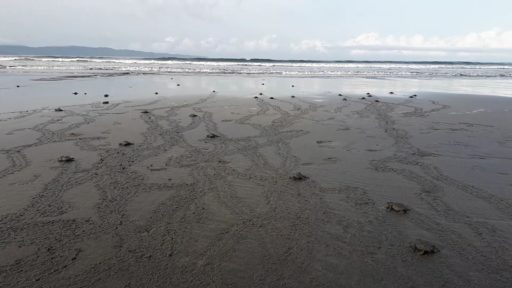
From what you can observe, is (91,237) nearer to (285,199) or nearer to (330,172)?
(285,199)

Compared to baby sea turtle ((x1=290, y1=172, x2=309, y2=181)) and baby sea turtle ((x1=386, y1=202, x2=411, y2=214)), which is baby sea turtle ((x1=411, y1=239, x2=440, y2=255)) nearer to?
baby sea turtle ((x1=386, y1=202, x2=411, y2=214))

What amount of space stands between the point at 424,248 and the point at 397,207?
1.51 m

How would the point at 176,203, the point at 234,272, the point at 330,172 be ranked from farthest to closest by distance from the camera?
the point at 330,172 < the point at 176,203 < the point at 234,272

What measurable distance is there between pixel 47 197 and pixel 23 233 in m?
1.51

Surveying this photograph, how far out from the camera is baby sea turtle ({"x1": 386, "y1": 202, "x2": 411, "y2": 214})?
728 centimetres

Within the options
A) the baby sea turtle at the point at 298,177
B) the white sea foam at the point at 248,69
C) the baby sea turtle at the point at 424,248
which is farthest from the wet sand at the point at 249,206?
the white sea foam at the point at 248,69

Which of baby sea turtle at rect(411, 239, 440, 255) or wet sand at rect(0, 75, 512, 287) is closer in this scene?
wet sand at rect(0, 75, 512, 287)

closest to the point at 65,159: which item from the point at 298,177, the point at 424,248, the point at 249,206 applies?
the point at 249,206

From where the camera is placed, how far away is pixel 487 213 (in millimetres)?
7301

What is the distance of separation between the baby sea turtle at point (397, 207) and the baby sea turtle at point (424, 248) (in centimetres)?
123

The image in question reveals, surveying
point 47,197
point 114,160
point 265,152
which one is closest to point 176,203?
point 47,197

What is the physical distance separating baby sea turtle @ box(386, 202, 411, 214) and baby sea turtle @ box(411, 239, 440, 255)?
123cm

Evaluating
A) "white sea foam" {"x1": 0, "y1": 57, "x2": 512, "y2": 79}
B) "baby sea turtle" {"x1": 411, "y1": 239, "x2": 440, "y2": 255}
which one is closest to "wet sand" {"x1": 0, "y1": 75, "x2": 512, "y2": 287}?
"baby sea turtle" {"x1": 411, "y1": 239, "x2": 440, "y2": 255}

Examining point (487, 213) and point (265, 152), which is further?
A: point (265, 152)
